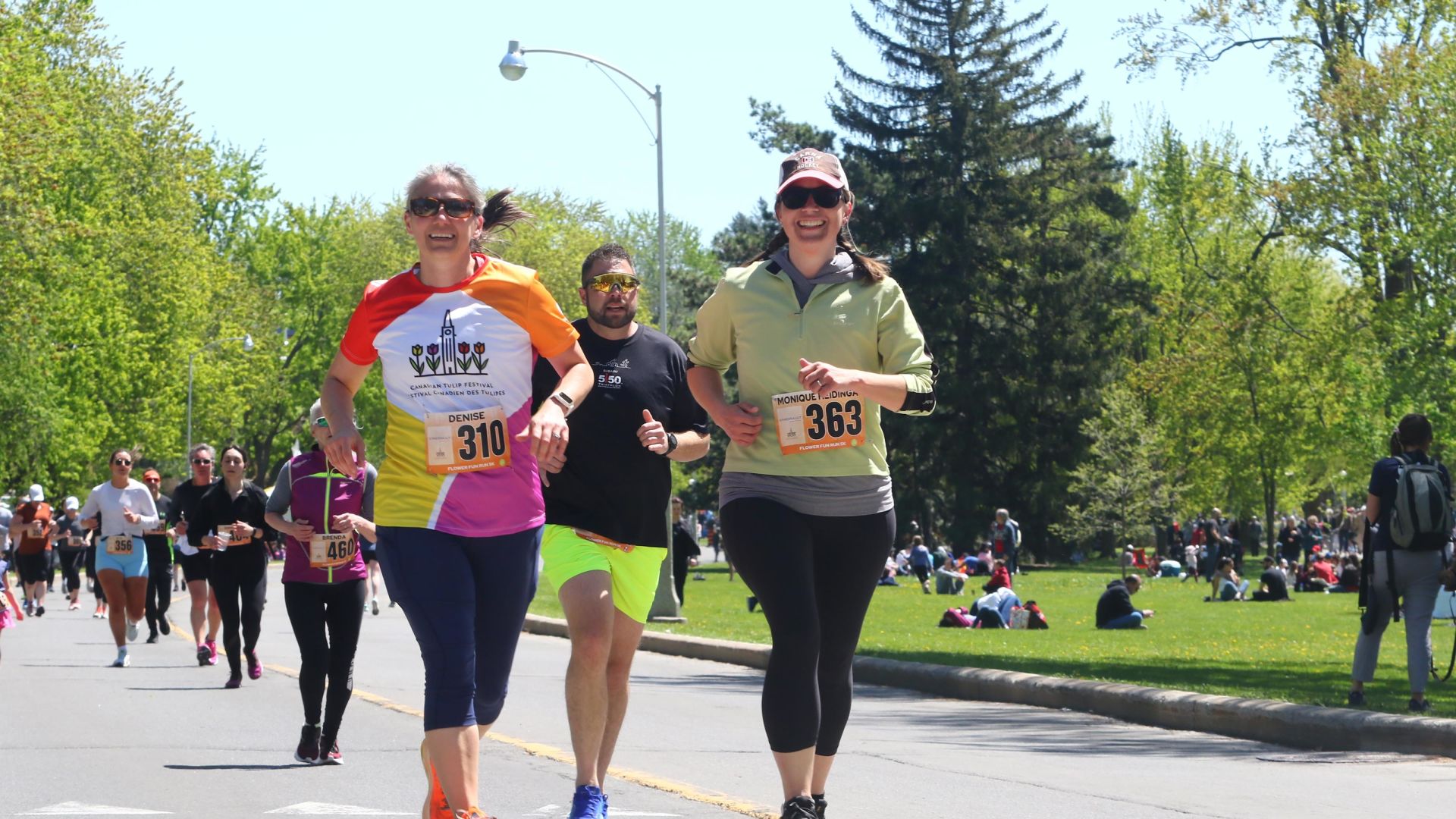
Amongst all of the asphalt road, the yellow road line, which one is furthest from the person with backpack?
the yellow road line

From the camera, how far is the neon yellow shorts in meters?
6.77

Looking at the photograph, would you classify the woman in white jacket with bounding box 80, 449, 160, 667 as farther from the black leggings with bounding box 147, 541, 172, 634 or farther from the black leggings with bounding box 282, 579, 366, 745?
the black leggings with bounding box 282, 579, 366, 745

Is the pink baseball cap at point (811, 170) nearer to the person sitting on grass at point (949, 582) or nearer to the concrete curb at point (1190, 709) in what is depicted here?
the concrete curb at point (1190, 709)

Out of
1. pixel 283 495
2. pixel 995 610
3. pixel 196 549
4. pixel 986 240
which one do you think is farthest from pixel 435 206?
pixel 986 240

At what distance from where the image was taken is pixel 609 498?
6.85 m

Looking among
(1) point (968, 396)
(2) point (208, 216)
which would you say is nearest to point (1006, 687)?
(1) point (968, 396)

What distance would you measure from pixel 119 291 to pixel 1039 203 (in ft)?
89.6

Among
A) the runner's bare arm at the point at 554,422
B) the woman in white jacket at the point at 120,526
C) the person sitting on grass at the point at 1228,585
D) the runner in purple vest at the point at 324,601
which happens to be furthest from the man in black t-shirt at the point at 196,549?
the person sitting on grass at the point at 1228,585

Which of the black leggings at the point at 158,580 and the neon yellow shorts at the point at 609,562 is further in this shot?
Result: the black leggings at the point at 158,580

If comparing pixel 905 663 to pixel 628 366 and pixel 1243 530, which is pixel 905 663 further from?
pixel 1243 530

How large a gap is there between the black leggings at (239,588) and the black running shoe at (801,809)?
28.1ft

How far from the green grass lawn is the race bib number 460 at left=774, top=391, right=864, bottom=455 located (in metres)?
7.22

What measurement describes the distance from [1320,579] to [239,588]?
28.3 meters

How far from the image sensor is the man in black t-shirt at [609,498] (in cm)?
668
